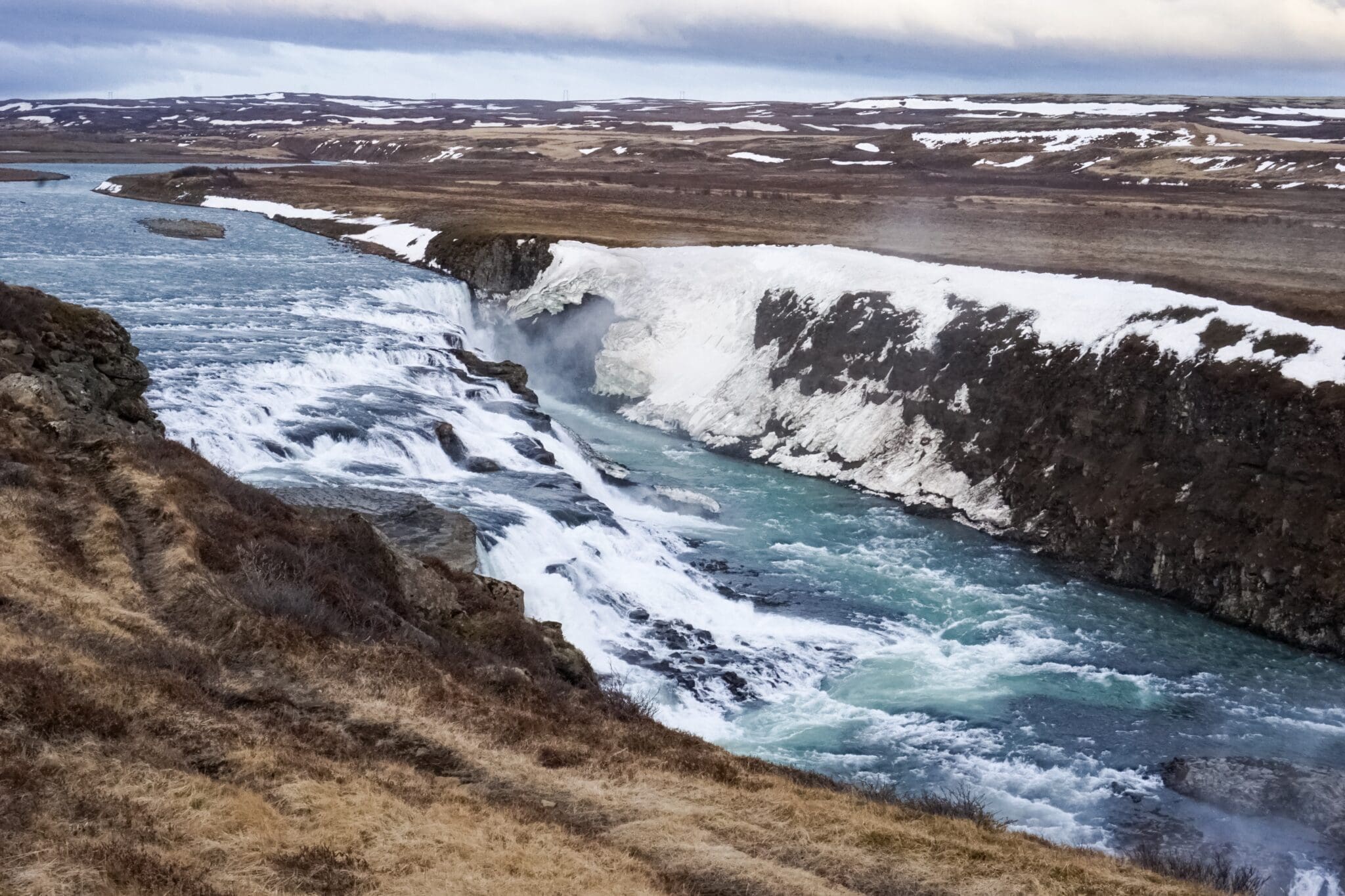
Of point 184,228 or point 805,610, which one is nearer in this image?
point 805,610

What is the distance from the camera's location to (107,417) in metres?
23.2

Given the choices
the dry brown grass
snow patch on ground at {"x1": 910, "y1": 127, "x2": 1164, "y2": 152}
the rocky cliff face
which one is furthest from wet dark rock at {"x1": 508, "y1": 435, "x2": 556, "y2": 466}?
snow patch on ground at {"x1": 910, "y1": 127, "x2": 1164, "y2": 152}

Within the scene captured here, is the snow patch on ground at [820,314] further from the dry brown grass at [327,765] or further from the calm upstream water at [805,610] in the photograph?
the dry brown grass at [327,765]

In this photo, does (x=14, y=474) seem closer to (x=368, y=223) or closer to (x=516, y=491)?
(x=516, y=491)

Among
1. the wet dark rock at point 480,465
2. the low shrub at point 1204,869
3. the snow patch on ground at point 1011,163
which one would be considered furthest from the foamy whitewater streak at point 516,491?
the snow patch on ground at point 1011,163

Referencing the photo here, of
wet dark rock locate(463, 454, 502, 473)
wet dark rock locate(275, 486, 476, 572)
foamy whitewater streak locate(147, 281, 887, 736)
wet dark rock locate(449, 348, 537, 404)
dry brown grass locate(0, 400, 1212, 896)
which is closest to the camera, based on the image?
dry brown grass locate(0, 400, 1212, 896)

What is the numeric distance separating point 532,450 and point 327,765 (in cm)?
2223

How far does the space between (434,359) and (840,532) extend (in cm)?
1724

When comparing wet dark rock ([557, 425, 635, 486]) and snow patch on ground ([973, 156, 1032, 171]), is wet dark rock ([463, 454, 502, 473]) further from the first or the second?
snow patch on ground ([973, 156, 1032, 171])

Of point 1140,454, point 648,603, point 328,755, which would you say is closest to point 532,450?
point 648,603

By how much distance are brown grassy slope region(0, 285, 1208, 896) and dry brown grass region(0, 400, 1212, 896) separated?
4 centimetres

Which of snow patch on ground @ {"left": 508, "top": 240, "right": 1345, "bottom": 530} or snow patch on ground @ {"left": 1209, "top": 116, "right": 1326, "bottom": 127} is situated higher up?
snow patch on ground @ {"left": 1209, "top": 116, "right": 1326, "bottom": 127}

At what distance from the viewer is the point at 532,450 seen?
34.0m

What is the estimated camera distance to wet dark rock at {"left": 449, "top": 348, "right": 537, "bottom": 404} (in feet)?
136
